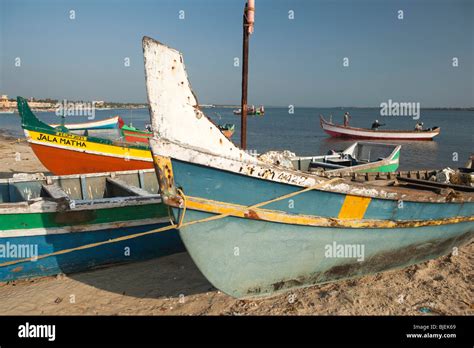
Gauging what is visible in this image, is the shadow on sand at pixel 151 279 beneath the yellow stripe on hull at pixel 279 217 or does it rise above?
beneath

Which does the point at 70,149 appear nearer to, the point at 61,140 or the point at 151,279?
the point at 61,140

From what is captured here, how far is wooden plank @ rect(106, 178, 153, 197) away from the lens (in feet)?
21.6

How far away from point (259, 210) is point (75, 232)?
3.46 metres

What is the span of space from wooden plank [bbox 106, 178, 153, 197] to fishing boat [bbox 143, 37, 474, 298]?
8.64 feet

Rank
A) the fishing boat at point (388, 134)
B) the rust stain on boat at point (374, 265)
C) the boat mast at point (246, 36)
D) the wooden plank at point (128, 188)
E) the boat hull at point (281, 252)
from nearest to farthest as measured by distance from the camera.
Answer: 1. the boat hull at point (281, 252)
2. the rust stain on boat at point (374, 265)
3. the boat mast at point (246, 36)
4. the wooden plank at point (128, 188)
5. the fishing boat at point (388, 134)

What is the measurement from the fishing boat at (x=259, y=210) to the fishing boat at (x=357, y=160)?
3.18 metres

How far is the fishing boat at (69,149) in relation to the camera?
35.7 feet

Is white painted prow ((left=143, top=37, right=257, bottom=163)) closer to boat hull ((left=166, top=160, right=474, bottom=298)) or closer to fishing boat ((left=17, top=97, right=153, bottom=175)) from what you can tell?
boat hull ((left=166, top=160, right=474, bottom=298))

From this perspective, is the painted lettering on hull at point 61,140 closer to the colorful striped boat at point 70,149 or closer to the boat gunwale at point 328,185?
the colorful striped boat at point 70,149

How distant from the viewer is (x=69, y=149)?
11.1 meters

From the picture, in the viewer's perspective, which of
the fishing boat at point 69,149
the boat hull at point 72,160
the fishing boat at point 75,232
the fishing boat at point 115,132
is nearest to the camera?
the fishing boat at point 75,232

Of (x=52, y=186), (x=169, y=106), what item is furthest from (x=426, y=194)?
(x=52, y=186)

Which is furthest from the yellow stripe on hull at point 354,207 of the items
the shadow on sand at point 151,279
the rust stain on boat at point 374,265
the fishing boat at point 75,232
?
the fishing boat at point 75,232
